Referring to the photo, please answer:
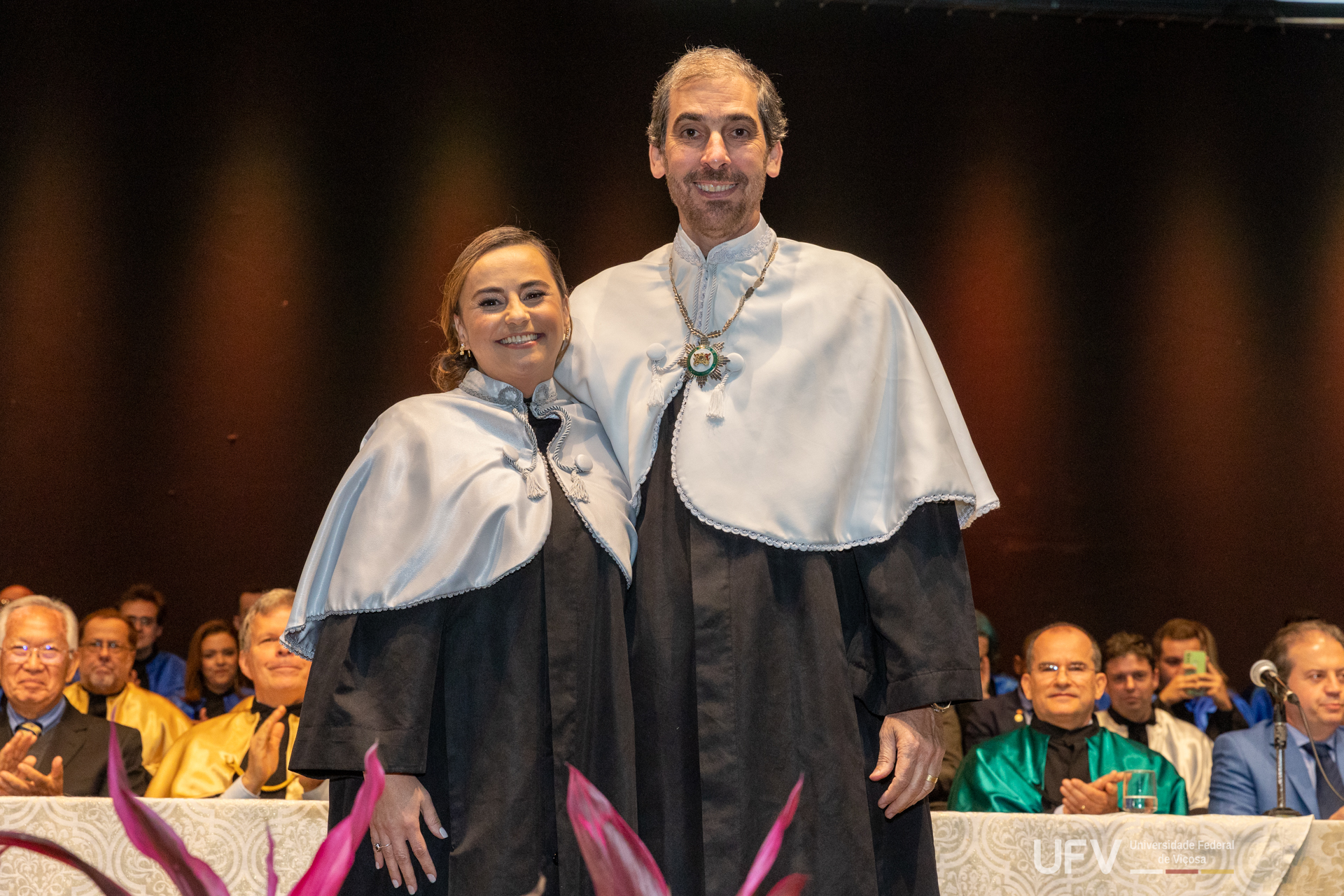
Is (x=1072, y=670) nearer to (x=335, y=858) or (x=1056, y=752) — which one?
(x=1056, y=752)

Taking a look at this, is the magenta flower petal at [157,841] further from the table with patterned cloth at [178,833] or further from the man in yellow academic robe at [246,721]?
the man in yellow academic robe at [246,721]

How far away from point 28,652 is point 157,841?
4.33 metres

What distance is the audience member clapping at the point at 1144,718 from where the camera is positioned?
5422 millimetres

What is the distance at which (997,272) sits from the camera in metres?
7.27

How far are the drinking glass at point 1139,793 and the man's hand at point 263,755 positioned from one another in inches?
80.4

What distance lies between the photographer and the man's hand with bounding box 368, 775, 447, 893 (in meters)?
1.85

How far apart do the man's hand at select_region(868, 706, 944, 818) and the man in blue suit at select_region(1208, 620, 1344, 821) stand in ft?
8.05

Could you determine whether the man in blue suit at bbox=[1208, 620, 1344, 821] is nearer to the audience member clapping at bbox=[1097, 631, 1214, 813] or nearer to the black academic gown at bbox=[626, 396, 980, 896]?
the audience member clapping at bbox=[1097, 631, 1214, 813]

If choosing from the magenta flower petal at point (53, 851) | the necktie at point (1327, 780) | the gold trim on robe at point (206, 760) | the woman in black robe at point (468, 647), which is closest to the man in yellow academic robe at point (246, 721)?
the gold trim on robe at point (206, 760)

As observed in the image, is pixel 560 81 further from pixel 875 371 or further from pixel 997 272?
pixel 875 371

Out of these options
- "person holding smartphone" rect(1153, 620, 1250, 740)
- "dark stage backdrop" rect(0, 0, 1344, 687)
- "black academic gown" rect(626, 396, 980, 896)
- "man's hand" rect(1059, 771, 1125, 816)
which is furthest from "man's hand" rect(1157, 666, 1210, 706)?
"black academic gown" rect(626, 396, 980, 896)

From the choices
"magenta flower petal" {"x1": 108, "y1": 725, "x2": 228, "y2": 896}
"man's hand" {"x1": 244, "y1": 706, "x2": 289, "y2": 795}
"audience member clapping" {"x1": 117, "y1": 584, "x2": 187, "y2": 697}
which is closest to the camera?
"magenta flower petal" {"x1": 108, "y1": 725, "x2": 228, "y2": 896}

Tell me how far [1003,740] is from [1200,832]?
4.81 feet

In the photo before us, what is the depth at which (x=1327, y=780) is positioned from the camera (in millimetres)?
4078
